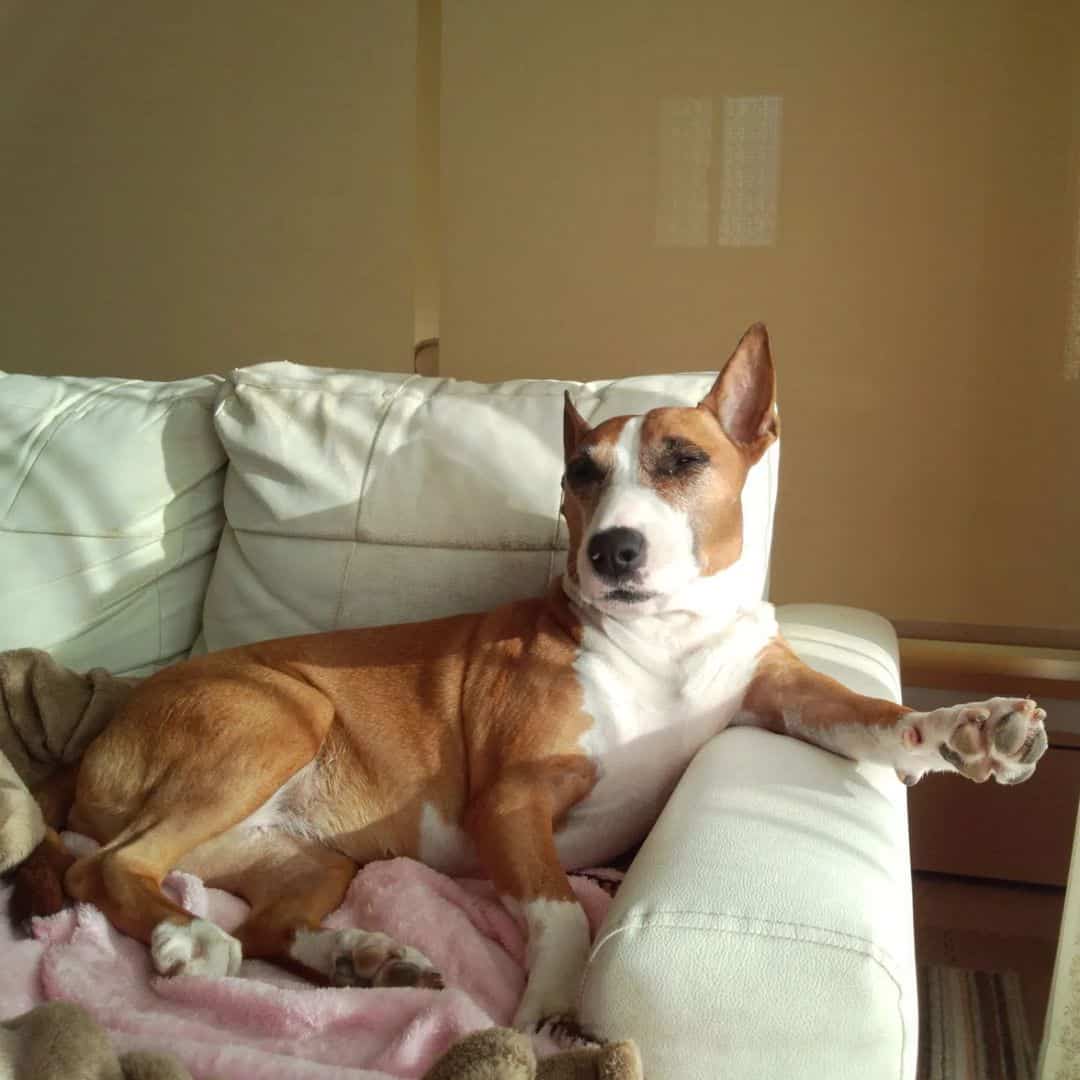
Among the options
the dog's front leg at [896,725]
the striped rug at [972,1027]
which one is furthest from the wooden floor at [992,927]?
the dog's front leg at [896,725]

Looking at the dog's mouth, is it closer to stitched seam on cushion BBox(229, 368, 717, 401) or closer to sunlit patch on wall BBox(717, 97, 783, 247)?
stitched seam on cushion BBox(229, 368, 717, 401)

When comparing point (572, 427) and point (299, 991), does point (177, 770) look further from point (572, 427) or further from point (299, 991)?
point (572, 427)

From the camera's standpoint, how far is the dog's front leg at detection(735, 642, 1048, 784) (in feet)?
4.14

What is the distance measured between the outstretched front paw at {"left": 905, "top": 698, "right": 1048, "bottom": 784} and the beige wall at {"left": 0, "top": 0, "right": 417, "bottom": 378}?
79.8 inches

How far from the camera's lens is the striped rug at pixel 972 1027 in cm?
194

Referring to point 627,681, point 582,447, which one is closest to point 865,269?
point 582,447

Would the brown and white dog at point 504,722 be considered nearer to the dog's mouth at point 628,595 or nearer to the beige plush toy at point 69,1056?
the dog's mouth at point 628,595

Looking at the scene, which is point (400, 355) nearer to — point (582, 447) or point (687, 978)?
point (582, 447)

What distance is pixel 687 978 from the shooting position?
1002 mm

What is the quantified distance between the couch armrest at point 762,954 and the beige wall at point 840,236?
4.98ft

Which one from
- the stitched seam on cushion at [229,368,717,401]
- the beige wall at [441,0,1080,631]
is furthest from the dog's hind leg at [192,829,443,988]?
the beige wall at [441,0,1080,631]

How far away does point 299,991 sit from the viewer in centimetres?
123

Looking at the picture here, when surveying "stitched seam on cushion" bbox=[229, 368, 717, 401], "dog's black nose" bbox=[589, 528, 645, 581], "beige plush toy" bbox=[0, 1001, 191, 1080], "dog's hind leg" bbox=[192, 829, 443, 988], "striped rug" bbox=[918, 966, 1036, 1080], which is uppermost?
"stitched seam on cushion" bbox=[229, 368, 717, 401]

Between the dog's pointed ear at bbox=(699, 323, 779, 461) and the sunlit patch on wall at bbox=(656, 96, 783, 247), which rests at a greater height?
the sunlit patch on wall at bbox=(656, 96, 783, 247)
